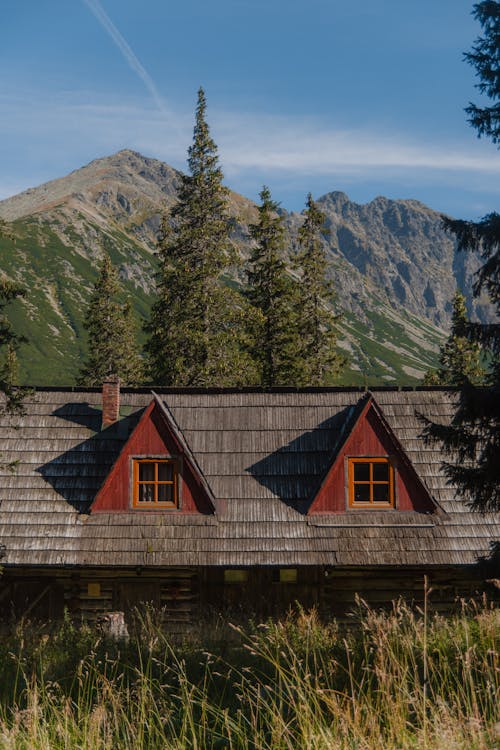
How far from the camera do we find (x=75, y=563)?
57.4 ft

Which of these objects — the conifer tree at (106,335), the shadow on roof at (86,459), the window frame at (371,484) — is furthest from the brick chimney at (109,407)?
the conifer tree at (106,335)

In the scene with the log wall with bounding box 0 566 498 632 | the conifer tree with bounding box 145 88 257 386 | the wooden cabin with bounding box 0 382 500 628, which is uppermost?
the conifer tree with bounding box 145 88 257 386

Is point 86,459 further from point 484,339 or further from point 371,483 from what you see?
point 484,339

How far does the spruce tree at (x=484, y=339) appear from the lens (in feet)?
39.1

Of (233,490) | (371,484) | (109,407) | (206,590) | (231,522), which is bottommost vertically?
(206,590)

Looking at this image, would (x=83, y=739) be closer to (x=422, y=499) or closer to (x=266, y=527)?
(x=266, y=527)

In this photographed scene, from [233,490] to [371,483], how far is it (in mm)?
3558

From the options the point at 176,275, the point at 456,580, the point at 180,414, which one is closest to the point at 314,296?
the point at 176,275

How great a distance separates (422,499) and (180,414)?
22.7 feet

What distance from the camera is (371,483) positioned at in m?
18.9

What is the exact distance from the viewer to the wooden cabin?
17688 mm

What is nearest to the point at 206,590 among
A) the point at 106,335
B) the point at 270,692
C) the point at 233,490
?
the point at 233,490

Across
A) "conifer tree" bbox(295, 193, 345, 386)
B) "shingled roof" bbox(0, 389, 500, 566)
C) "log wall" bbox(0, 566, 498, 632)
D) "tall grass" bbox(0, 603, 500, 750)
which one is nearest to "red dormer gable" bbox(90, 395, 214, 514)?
"shingled roof" bbox(0, 389, 500, 566)

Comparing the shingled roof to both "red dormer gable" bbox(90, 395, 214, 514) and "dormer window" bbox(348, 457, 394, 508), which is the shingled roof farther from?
"dormer window" bbox(348, 457, 394, 508)
